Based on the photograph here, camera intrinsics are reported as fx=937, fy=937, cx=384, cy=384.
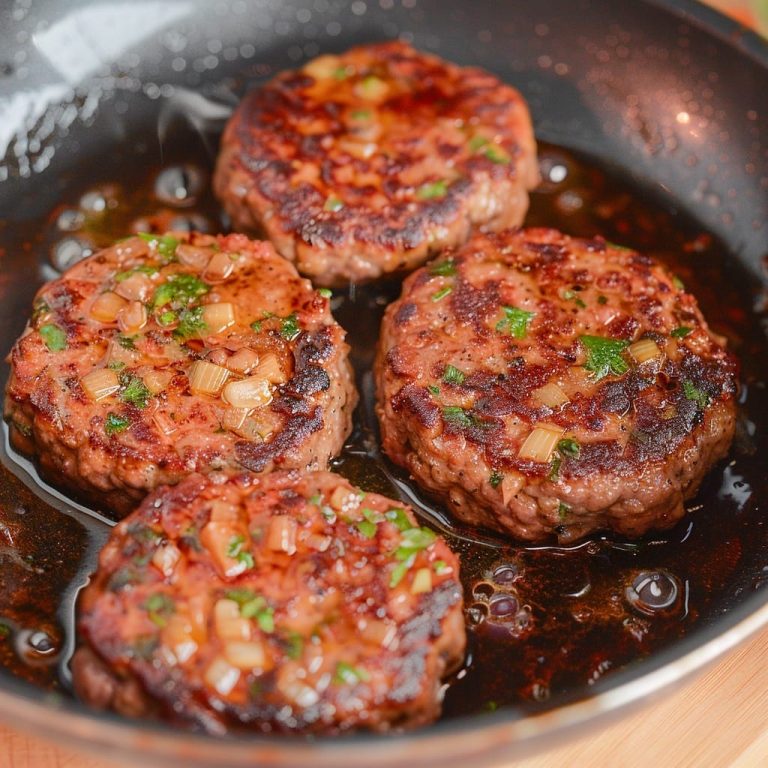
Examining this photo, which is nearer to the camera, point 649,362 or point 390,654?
point 390,654

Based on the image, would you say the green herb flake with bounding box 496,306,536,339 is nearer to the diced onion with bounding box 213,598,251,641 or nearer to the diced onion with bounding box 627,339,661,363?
the diced onion with bounding box 627,339,661,363

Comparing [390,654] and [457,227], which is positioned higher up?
[457,227]

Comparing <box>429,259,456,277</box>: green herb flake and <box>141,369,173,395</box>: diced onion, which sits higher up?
<box>429,259,456,277</box>: green herb flake

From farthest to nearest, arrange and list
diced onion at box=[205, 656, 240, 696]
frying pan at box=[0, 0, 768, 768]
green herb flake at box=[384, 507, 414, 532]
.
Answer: frying pan at box=[0, 0, 768, 768], green herb flake at box=[384, 507, 414, 532], diced onion at box=[205, 656, 240, 696]

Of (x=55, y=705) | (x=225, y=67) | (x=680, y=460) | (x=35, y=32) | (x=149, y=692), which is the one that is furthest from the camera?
(x=225, y=67)

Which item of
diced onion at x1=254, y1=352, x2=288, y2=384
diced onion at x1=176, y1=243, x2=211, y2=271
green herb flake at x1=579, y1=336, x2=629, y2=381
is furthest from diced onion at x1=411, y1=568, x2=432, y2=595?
diced onion at x1=176, y1=243, x2=211, y2=271

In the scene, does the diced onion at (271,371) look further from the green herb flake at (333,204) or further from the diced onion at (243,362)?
the green herb flake at (333,204)

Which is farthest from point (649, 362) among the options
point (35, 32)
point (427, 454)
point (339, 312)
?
point (35, 32)

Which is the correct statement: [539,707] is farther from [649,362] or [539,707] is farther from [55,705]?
[649,362]
